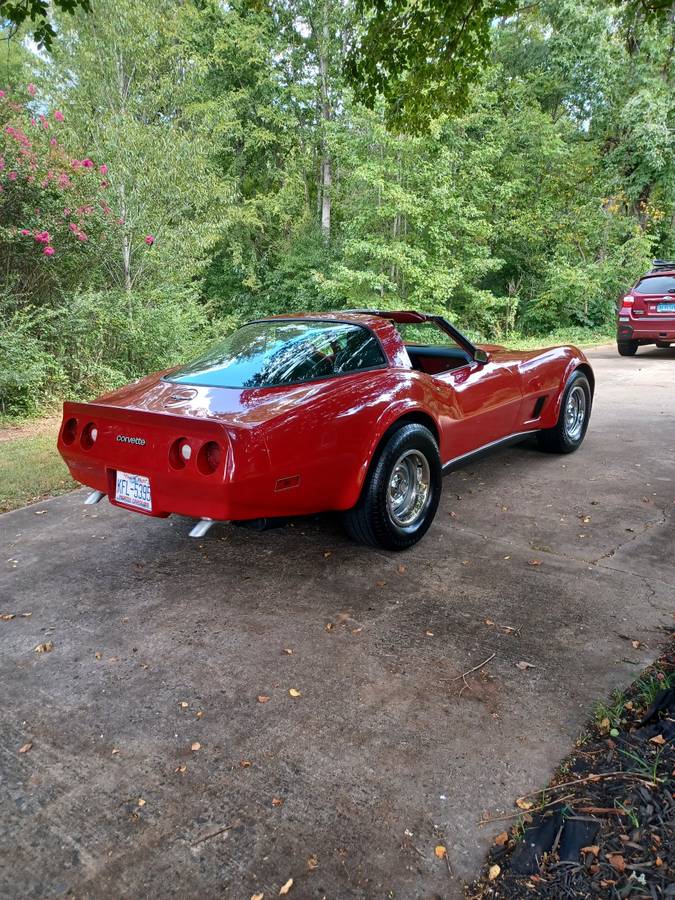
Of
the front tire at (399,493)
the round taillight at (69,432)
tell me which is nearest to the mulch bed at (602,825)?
the front tire at (399,493)

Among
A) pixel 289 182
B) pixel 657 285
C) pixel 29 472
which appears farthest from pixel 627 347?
pixel 289 182

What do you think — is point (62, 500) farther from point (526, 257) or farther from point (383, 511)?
point (526, 257)

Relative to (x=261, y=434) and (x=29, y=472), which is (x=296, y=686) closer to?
(x=261, y=434)

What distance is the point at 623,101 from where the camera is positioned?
17859mm

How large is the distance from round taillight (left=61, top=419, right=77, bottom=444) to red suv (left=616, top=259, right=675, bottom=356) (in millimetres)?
11206

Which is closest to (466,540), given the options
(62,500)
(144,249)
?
(62,500)

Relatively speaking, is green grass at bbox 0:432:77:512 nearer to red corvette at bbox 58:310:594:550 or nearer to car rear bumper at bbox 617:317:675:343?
red corvette at bbox 58:310:594:550

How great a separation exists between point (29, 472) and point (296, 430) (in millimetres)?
3314

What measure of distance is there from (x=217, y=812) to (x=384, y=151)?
16143 mm

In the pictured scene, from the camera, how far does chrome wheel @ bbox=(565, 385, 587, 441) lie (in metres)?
5.80

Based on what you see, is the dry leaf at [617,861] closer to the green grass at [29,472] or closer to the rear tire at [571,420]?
the rear tire at [571,420]

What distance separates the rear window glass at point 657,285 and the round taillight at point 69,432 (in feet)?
37.0

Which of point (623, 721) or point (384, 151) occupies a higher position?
point (384, 151)

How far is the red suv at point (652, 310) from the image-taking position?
1159 cm
